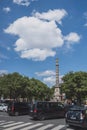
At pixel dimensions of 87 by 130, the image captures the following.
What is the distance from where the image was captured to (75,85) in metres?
64.6

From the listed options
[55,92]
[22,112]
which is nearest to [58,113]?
[22,112]

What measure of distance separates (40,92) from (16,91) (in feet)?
96.9

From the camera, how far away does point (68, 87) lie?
65312 millimetres

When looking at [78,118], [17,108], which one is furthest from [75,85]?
[78,118]

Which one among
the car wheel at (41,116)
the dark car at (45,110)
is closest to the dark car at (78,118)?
the car wheel at (41,116)

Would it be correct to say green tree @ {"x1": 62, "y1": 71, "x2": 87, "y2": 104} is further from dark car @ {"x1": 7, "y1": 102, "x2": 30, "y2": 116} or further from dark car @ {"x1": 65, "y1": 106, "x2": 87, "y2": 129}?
dark car @ {"x1": 65, "y1": 106, "x2": 87, "y2": 129}

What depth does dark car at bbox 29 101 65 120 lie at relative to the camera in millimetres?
28809

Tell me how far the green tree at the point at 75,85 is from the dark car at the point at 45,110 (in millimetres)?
33850

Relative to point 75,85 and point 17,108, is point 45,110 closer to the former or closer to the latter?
Answer: point 17,108

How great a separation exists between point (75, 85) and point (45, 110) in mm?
35650

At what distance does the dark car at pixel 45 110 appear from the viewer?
2881 centimetres

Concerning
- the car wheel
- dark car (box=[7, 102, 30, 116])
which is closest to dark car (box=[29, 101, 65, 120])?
the car wheel

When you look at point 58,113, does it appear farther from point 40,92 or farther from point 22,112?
point 40,92

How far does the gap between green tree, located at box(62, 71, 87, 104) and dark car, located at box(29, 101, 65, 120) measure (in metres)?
33.9
